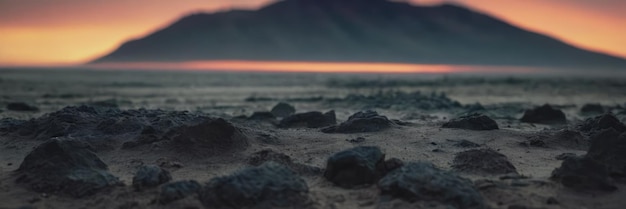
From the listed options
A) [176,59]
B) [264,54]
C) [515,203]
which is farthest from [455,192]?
[176,59]

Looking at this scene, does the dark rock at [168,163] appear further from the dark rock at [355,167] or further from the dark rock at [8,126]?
the dark rock at [8,126]

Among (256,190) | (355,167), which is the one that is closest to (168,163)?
(256,190)

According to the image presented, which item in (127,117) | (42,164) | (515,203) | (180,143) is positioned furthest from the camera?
(127,117)

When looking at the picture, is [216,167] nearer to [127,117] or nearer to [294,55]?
[127,117]

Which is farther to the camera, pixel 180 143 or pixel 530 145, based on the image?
pixel 530 145

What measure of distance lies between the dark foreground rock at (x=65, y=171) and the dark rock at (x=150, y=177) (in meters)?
0.33

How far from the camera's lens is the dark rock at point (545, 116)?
16.1 meters

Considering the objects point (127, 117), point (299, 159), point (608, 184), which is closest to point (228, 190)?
point (299, 159)

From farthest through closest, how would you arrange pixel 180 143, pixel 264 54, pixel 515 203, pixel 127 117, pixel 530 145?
pixel 264 54 → pixel 127 117 → pixel 530 145 → pixel 180 143 → pixel 515 203

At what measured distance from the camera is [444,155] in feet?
31.8

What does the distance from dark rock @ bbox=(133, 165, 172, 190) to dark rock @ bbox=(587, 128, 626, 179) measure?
5.17 metres

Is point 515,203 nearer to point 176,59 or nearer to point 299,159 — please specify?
point 299,159

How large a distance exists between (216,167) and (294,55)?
183342 mm

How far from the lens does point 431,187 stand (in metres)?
7.30
